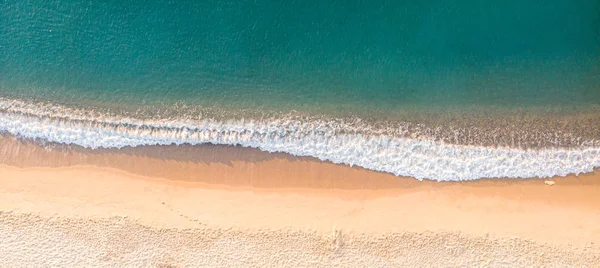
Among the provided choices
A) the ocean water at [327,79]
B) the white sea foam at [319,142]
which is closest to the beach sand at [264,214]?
the white sea foam at [319,142]

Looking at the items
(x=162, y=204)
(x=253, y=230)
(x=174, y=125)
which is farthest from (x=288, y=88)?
(x=162, y=204)

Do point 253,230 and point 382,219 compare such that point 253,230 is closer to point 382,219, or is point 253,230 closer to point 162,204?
point 162,204

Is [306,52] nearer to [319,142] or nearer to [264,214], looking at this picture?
[319,142]

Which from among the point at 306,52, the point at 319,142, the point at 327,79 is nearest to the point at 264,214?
the point at 319,142

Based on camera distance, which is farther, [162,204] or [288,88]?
[288,88]

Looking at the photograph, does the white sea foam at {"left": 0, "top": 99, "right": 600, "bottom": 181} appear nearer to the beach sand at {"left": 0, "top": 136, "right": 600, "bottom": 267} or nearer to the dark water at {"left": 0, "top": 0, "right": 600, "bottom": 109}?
the beach sand at {"left": 0, "top": 136, "right": 600, "bottom": 267}
